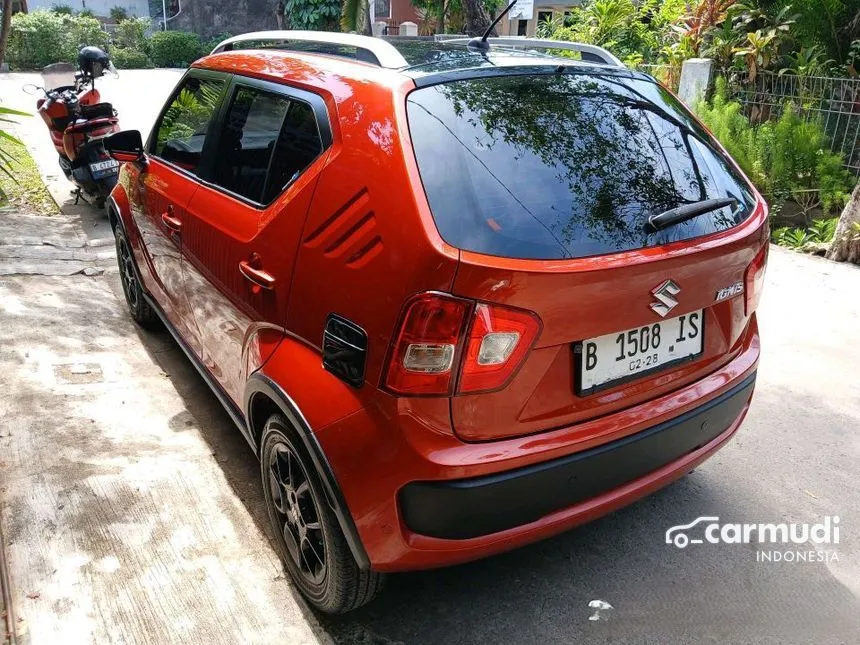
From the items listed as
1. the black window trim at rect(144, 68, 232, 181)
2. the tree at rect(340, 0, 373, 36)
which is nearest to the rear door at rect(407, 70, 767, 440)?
the black window trim at rect(144, 68, 232, 181)

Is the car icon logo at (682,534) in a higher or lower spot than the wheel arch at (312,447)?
lower

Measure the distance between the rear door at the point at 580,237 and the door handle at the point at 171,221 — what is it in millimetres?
1512

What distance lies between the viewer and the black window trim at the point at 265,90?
2.31 m

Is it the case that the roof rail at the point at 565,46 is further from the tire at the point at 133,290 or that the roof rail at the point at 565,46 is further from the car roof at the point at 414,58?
the tire at the point at 133,290

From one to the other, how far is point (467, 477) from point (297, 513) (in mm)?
773

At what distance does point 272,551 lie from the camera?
2650 millimetres

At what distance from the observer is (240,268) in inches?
100

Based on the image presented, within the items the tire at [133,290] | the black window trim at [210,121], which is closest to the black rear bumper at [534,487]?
the black window trim at [210,121]

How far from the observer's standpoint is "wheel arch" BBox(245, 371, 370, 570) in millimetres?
1995

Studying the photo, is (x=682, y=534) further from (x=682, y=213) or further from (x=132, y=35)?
(x=132, y=35)

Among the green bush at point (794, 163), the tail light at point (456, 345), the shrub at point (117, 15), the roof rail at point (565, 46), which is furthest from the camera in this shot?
the shrub at point (117, 15)

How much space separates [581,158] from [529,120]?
0.65ft

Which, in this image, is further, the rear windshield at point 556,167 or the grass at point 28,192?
the grass at point 28,192

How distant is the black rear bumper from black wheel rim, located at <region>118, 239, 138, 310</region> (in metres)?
3.09
